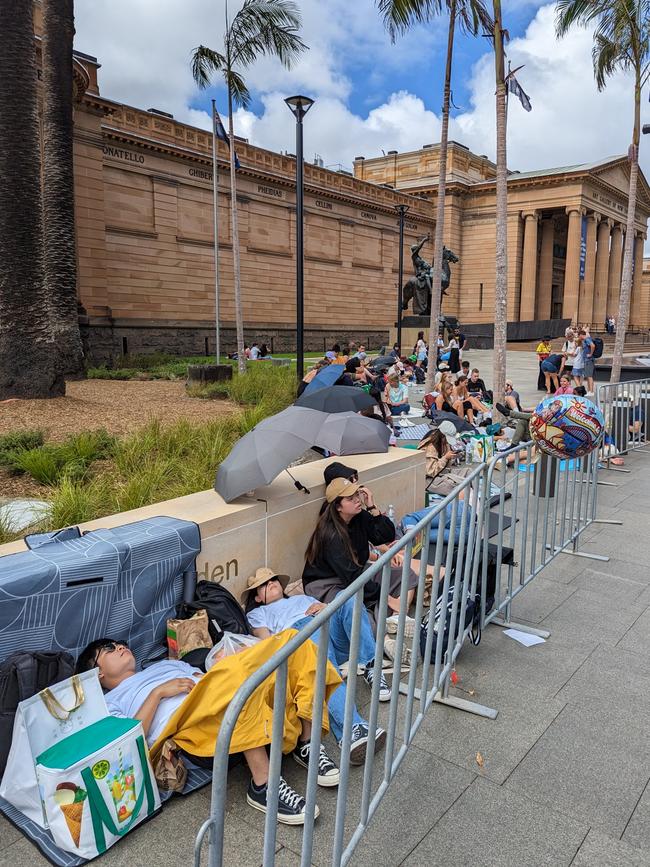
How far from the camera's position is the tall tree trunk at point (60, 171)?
12.2 metres

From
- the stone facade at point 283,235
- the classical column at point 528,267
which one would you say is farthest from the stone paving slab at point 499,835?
the classical column at point 528,267

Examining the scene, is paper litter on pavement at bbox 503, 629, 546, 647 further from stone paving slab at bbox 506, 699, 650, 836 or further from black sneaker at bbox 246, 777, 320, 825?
black sneaker at bbox 246, 777, 320, 825

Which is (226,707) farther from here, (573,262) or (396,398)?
(573,262)

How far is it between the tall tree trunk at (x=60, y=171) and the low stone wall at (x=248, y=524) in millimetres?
8654

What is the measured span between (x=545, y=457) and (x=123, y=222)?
2638 centimetres

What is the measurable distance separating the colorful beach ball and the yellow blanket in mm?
3148

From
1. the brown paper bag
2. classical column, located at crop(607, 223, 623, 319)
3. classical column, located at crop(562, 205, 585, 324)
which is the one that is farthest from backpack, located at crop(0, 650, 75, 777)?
classical column, located at crop(607, 223, 623, 319)

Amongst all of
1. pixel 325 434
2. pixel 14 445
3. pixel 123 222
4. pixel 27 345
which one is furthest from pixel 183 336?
pixel 325 434

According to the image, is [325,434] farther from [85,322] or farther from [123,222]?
[123,222]

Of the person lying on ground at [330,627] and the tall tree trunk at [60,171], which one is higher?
the tall tree trunk at [60,171]

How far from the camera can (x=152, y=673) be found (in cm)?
332

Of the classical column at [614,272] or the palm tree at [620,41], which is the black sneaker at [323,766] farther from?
the classical column at [614,272]

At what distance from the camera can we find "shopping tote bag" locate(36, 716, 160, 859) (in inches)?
97.6

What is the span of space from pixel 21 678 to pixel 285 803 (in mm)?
1321
